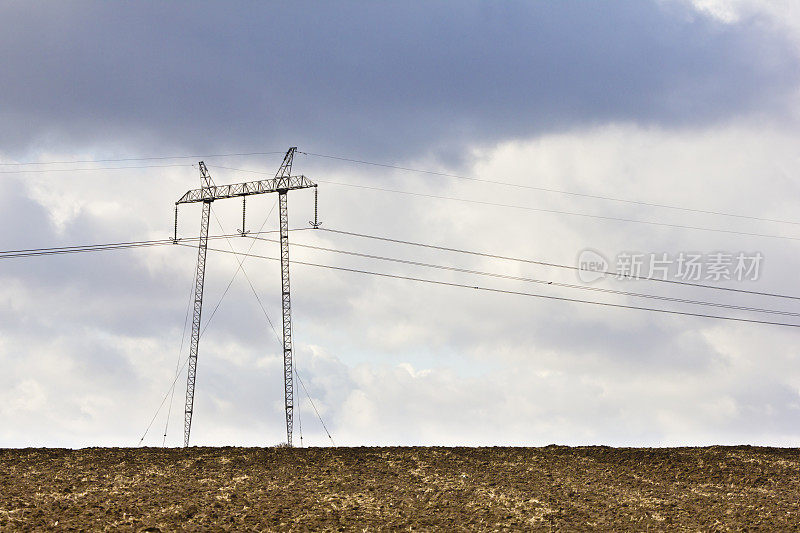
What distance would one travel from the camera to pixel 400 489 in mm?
34656

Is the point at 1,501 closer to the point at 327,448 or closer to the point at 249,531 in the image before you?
the point at 249,531

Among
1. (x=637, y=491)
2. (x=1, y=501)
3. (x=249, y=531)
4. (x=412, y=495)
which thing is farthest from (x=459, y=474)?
(x=1, y=501)

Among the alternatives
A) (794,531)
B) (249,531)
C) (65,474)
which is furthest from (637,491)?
(65,474)

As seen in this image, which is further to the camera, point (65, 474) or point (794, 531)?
point (65, 474)

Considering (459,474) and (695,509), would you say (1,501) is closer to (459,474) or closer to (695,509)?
(459,474)

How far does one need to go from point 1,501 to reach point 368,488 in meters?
13.6

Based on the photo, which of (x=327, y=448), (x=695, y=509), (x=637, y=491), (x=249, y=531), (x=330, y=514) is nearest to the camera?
(x=249, y=531)

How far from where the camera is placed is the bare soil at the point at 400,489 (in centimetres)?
2988

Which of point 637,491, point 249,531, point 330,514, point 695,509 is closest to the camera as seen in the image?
point 249,531

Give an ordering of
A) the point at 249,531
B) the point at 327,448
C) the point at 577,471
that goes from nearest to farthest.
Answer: the point at 249,531, the point at 577,471, the point at 327,448

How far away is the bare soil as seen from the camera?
2988 centimetres

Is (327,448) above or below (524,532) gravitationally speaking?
above

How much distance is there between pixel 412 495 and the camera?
33.7 metres

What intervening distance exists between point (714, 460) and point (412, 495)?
1793cm
